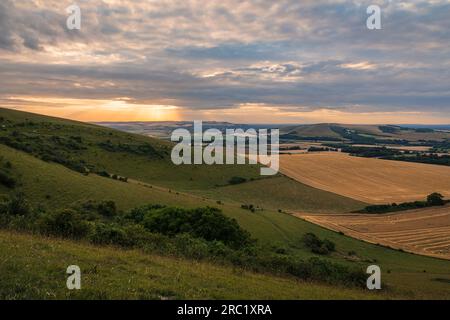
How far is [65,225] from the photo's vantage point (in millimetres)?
19719

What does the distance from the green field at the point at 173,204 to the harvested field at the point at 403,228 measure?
4424 millimetres

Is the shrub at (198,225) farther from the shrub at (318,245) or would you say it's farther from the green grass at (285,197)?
the green grass at (285,197)

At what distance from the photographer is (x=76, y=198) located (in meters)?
40.8

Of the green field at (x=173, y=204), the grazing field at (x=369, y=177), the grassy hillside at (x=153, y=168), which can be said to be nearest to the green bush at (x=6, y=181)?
the green field at (x=173, y=204)

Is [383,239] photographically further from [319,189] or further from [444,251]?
[319,189]

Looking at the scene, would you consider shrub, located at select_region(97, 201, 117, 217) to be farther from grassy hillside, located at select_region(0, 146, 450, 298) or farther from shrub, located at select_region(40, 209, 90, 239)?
shrub, located at select_region(40, 209, 90, 239)

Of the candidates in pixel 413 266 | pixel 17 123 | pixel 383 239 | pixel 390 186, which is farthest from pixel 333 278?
pixel 17 123

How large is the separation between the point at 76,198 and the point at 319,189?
61153 mm

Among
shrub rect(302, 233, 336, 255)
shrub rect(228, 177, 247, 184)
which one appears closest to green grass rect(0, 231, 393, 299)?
shrub rect(302, 233, 336, 255)

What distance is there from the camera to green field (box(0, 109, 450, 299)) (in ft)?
37.1

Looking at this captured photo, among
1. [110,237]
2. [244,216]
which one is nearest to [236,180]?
[244,216]

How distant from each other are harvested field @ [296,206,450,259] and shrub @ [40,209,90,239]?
41135mm
